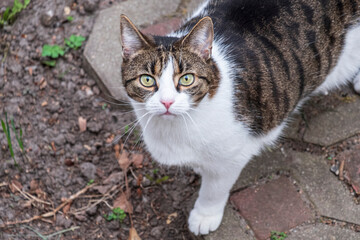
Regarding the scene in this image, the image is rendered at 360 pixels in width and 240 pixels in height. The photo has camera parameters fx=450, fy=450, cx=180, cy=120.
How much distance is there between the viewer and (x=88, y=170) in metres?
2.67

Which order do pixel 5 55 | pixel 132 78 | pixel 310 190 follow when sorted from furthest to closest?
pixel 5 55
pixel 310 190
pixel 132 78

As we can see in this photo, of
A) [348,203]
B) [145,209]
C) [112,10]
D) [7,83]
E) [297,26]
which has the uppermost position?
[297,26]

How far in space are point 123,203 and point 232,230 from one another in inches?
25.9

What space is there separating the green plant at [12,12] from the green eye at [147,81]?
175cm

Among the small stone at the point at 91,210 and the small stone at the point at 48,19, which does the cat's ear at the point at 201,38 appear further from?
the small stone at the point at 48,19

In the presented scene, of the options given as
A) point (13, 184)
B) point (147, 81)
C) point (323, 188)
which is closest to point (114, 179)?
point (13, 184)

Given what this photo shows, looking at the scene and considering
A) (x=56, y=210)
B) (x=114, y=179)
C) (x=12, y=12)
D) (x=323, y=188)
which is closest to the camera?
(x=323, y=188)

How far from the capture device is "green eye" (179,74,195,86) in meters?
1.77

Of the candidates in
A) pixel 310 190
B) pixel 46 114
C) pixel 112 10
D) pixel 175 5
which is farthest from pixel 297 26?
pixel 46 114

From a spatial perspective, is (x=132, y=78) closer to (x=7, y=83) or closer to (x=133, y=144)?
(x=133, y=144)

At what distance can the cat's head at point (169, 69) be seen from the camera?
1.75 m

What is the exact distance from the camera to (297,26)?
2.22m

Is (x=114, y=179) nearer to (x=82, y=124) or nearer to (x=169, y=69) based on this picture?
(x=82, y=124)

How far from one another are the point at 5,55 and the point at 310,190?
2155 mm
